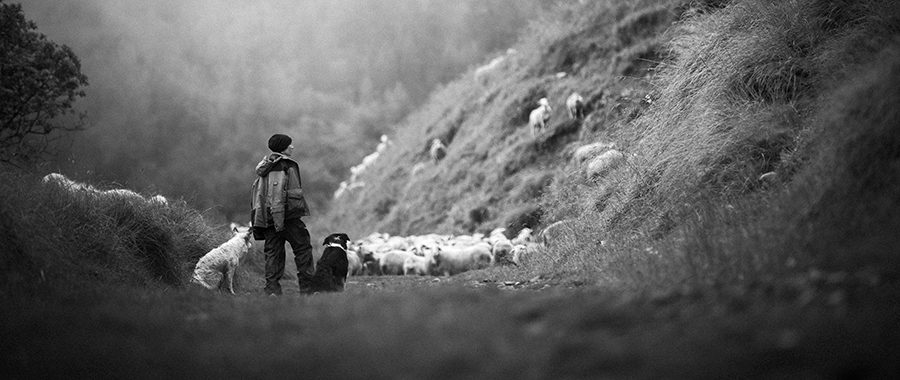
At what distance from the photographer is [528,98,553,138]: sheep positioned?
19.9 metres

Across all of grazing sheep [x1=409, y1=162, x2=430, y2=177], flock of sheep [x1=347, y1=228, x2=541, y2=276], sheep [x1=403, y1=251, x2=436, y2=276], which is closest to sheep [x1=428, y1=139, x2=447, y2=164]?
grazing sheep [x1=409, y1=162, x2=430, y2=177]

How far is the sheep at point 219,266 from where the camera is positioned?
9.43 metres

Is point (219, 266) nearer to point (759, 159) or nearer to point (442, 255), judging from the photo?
point (442, 255)

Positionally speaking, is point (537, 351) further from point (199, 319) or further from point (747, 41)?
point (747, 41)

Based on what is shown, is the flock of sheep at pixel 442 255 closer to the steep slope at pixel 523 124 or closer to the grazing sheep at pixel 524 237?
the grazing sheep at pixel 524 237

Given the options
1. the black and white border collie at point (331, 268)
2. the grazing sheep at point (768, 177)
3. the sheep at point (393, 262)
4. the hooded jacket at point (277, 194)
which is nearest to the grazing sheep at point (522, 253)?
the black and white border collie at point (331, 268)

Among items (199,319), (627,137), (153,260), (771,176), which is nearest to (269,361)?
(199,319)

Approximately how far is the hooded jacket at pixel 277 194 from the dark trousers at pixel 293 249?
0.48ft

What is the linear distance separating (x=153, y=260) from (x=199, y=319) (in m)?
4.83

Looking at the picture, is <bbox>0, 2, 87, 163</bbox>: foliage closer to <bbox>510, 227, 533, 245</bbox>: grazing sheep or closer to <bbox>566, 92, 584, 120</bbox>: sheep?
<bbox>510, 227, 533, 245</bbox>: grazing sheep

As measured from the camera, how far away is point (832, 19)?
8727mm

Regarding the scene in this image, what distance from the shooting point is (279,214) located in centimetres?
903

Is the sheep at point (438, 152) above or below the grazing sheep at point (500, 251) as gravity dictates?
above

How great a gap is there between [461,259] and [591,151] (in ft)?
11.9
